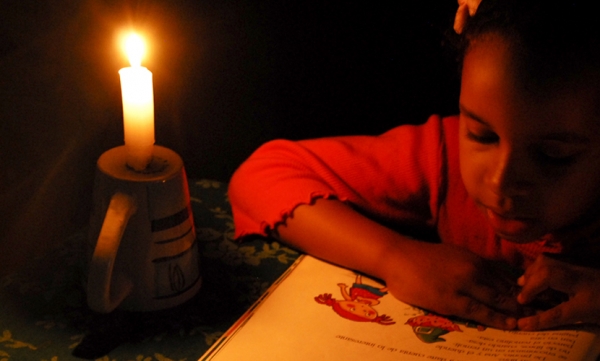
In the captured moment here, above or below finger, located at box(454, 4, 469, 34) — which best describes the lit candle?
below

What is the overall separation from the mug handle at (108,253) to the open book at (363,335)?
0.11m

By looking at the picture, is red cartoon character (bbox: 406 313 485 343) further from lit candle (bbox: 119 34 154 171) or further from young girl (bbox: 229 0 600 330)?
lit candle (bbox: 119 34 154 171)

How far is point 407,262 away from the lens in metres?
0.66

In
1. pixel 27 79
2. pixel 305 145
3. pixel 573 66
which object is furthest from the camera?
pixel 305 145

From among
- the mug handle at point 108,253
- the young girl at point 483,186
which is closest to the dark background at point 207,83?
the young girl at point 483,186

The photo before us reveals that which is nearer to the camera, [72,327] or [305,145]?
[72,327]

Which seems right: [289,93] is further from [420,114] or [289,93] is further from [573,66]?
[573,66]

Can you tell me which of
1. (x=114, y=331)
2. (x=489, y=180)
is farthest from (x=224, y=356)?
(x=489, y=180)

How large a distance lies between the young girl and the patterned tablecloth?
0.05 m

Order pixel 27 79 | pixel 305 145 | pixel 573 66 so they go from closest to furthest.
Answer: pixel 573 66
pixel 27 79
pixel 305 145

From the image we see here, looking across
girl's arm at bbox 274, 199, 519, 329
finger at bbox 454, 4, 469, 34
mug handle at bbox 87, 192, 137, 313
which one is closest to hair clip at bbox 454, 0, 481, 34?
finger at bbox 454, 4, 469, 34

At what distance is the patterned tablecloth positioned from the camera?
57cm

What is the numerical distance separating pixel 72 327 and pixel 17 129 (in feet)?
0.81

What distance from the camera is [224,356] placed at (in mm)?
556
